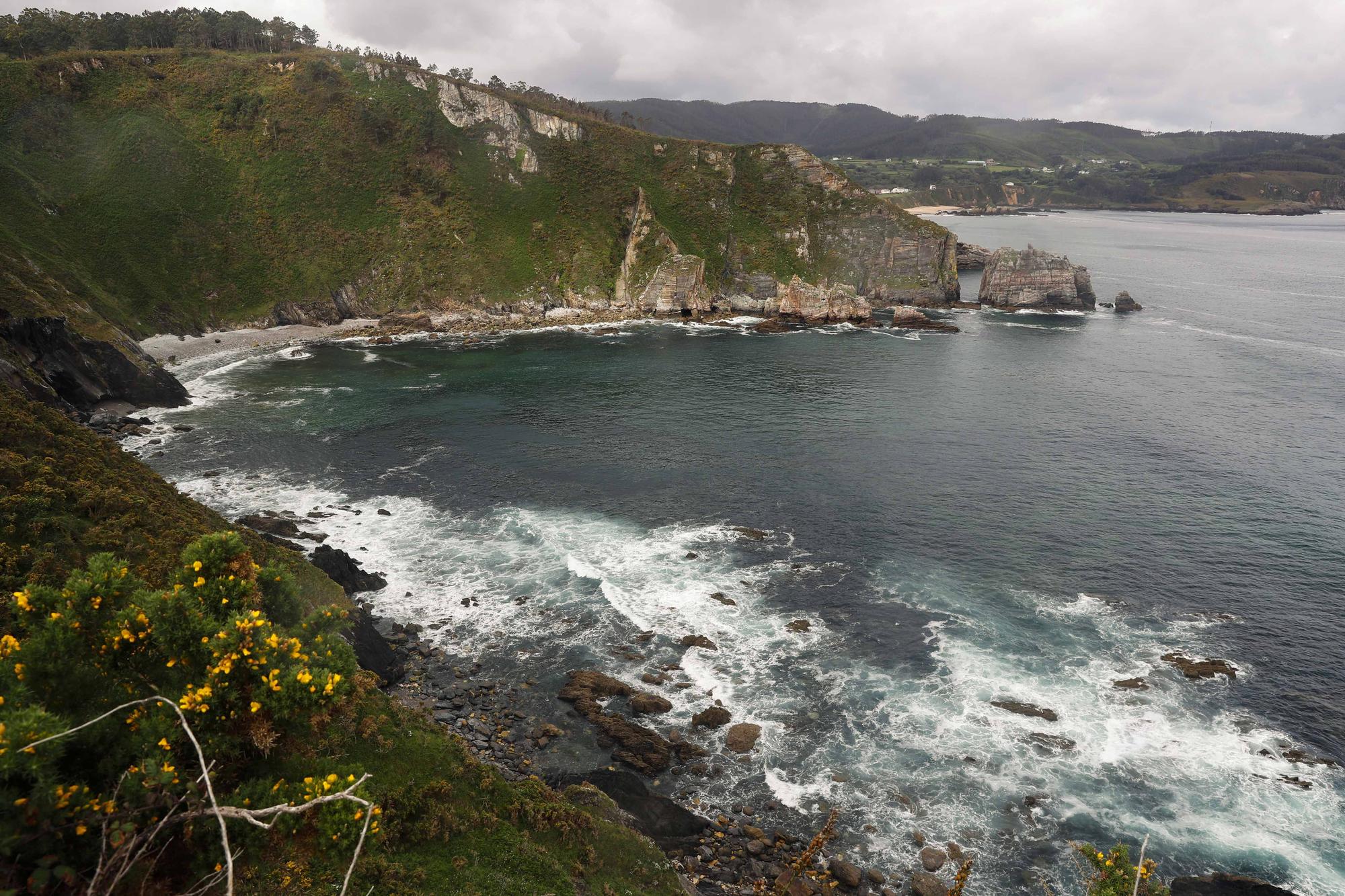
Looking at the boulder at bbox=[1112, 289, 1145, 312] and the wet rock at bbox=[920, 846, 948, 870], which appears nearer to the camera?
the wet rock at bbox=[920, 846, 948, 870]

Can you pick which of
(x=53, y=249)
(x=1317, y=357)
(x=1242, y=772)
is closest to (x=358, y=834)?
(x=1242, y=772)

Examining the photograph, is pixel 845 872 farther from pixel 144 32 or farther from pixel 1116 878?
pixel 144 32

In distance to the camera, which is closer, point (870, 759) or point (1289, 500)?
point (870, 759)

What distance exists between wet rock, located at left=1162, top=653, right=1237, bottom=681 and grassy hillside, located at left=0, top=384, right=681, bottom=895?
32652 millimetres

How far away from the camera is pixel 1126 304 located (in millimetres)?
142500

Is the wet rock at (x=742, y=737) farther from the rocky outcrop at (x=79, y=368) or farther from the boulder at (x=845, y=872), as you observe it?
the rocky outcrop at (x=79, y=368)

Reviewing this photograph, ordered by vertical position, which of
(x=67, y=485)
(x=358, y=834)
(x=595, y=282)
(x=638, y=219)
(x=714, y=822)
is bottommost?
(x=714, y=822)

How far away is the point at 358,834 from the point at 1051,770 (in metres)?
31.2

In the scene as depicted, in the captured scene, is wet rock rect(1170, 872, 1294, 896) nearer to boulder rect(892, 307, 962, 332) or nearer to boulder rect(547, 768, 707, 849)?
boulder rect(547, 768, 707, 849)

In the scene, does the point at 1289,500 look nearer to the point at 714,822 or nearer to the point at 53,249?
the point at 714,822

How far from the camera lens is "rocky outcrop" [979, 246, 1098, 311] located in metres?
148

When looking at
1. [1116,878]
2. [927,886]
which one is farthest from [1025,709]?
[1116,878]

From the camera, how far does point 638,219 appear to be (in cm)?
14988

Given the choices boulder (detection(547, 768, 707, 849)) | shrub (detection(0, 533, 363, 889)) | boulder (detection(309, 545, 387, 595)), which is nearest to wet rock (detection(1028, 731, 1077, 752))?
boulder (detection(547, 768, 707, 849))
